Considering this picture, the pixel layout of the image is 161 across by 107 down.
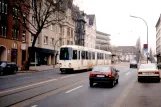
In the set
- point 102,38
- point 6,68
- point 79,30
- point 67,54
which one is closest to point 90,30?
point 79,30

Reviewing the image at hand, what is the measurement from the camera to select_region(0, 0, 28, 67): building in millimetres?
40969

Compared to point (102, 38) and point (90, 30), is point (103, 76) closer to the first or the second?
point (90, 30)

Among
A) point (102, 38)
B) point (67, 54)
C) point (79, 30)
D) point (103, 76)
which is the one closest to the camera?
point (103, 76)

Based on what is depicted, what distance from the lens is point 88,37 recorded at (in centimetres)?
10000

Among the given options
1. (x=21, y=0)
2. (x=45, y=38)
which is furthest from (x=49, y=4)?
(x=45, y=38)

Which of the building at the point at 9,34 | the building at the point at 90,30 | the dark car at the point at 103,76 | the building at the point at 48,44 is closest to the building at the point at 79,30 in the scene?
the building at the point at 90,30

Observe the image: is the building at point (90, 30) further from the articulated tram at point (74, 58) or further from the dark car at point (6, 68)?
the dark car at point (6, 68)

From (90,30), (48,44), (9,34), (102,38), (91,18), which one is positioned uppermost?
(91,18)

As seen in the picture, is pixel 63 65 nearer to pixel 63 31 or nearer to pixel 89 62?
pixel 89 62

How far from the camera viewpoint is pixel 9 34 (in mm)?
42938

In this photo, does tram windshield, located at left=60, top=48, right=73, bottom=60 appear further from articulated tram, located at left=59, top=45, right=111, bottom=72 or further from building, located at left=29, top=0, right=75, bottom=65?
building, located at left=29, top=0, right=75, bottom=65

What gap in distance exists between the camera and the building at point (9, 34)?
41.0m

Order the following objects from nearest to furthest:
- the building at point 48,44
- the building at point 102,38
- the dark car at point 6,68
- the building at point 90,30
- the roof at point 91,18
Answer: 1. the dark car at point 6,68
2. the building at point 48,44
3. the building at point 90,30
4. the roof at point 91,18
5. the building at point 102,38

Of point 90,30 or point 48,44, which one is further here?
point 90,30
